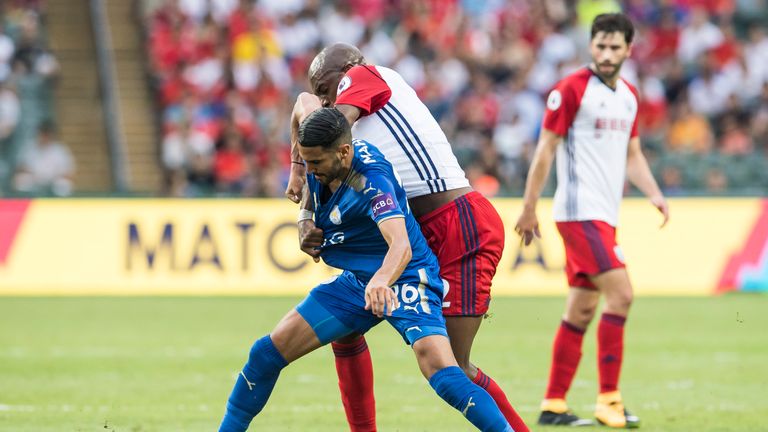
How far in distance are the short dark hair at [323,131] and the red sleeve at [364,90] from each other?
263 millimetres

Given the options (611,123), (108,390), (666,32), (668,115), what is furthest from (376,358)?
(666,32)

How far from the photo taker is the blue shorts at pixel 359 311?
598cm

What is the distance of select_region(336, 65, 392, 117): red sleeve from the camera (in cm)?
611

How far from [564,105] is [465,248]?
221 centimetres

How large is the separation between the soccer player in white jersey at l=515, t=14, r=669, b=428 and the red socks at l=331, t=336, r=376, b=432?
1.77m

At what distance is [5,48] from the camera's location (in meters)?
21.5

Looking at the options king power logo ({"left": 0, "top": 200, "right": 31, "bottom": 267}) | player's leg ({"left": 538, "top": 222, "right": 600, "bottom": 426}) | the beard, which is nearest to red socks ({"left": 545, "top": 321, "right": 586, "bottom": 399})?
player's leg ({"left": 538, "top": 222, "right": 600, "bottom": 426})

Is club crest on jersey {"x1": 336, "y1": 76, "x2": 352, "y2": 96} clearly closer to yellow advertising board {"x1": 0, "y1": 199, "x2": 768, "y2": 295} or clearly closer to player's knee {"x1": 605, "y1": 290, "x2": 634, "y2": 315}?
player's knee {"x1": 605, "y1": 290, "x2": 634, "y2": 315}

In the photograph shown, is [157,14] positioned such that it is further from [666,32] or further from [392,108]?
[392,108]

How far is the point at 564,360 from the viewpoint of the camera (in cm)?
827

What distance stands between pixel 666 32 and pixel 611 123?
47.4 feet

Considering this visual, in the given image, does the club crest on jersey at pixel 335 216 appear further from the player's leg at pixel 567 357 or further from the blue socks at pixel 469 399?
the player's leg at pixel 567 357

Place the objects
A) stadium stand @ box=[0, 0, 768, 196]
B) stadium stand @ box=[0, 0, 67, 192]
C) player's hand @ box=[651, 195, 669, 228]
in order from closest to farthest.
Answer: player's hand @ box=[651, 195, 669, 228], stadium stand @ box=[0, 0, 768, 196], stadium stand @ box=[0, 0, 67, 192]

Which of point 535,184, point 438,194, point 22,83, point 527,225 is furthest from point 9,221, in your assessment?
point 438,194
